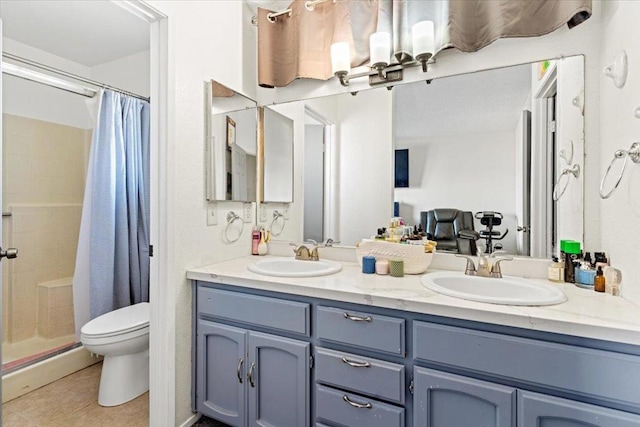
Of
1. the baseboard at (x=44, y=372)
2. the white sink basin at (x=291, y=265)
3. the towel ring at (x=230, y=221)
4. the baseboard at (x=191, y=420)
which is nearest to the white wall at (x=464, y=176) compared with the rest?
the white sink basin at (x=291, y=265)

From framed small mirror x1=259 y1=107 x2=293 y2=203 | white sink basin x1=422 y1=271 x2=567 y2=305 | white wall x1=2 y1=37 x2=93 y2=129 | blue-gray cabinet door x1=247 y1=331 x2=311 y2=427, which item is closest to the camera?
white sink basin x1=422 y1=271 x2=567 y2=305

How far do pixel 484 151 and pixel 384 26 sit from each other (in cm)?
82

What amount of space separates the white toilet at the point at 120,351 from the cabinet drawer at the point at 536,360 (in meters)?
1.55

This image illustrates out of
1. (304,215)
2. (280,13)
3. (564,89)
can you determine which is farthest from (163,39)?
(564,89)

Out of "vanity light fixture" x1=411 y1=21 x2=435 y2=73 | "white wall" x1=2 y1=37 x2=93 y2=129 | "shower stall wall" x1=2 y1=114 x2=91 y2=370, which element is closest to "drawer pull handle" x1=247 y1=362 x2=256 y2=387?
"vanity light fixture" x1=411 y1=21 x2=435 y2=73

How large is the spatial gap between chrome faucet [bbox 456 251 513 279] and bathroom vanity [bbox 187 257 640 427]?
0.24 metres

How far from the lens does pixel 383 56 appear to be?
1617 millimetres

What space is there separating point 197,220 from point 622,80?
186cm

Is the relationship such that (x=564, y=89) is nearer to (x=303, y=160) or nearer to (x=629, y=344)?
(x=629, y=344)

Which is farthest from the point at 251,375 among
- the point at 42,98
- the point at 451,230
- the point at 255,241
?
the point at 42,98

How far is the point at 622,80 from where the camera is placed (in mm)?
1128

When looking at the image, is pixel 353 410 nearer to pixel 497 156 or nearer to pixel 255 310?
pixel 255 310

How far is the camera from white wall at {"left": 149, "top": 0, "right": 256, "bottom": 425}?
154 cm

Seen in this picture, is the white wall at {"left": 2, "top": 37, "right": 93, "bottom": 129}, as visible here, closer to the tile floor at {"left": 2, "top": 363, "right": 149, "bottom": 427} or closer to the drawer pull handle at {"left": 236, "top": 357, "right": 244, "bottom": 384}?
the tile floor at {"left": 2, "top": 363, "right": 149, "bottom": 427}
